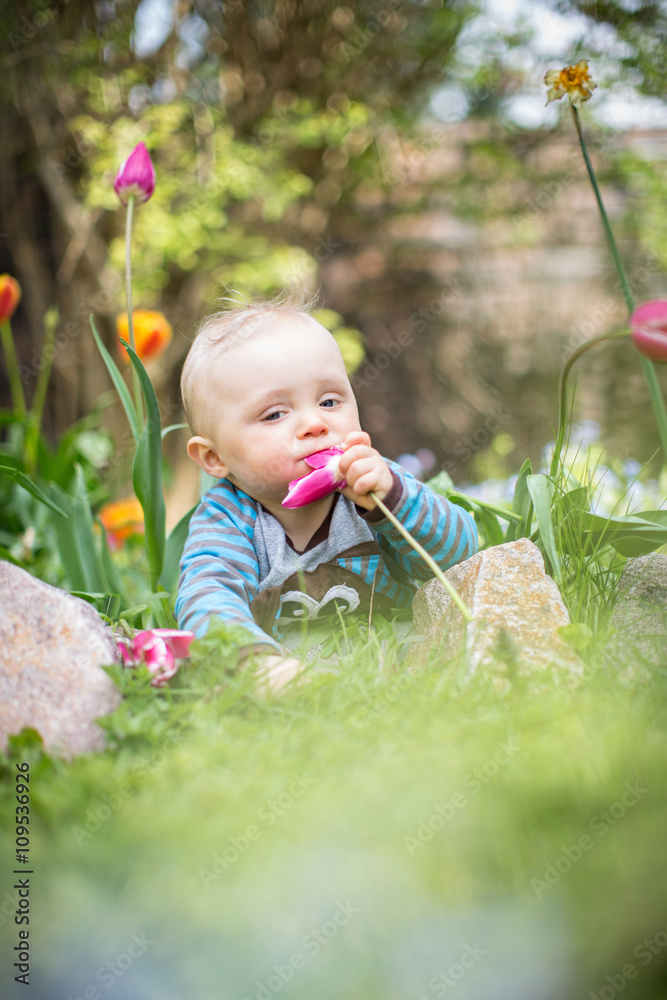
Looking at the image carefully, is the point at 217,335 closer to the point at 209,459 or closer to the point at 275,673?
the point at 209,459

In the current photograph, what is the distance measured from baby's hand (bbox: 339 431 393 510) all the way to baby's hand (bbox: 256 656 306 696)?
0.86 feet

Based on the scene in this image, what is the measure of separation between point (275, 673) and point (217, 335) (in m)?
0.59

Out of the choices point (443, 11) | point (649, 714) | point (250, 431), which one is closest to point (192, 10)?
point (443, 11)

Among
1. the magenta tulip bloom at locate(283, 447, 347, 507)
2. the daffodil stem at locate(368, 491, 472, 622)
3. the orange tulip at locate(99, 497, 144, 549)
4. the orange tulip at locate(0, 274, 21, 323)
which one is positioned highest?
the orange tulip at locate(0, 274, 21, 323)

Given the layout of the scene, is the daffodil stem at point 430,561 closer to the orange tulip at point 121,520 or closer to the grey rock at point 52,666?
the grey rock at point 52,666

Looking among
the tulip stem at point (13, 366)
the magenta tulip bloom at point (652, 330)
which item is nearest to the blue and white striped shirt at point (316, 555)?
the magenta tulip bloom at point (652, 330)

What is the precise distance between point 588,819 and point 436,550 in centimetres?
64

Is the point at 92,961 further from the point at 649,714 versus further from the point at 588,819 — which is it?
the point at 649,714

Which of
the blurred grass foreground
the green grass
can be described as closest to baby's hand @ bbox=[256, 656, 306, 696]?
the blurred grass foreground

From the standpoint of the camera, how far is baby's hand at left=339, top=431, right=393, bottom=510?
3.58 ft

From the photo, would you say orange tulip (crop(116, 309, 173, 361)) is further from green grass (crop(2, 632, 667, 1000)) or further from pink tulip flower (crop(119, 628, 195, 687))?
green grass (crop(2, 632, 667, 1000))

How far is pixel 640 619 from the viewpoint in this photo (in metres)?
1.12

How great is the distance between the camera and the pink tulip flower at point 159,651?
1.04 m

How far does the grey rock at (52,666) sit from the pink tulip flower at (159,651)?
0.12 ft
